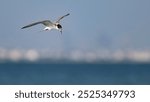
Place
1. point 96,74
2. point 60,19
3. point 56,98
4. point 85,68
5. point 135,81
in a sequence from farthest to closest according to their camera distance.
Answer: point 85,68 → point 96,74 → point 135,81 → point 60,19 → point 56,98

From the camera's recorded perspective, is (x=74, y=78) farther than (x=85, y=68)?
No

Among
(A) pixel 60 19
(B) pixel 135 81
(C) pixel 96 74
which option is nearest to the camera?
(A) pixel 60 19

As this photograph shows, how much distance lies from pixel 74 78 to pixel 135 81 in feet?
10.5

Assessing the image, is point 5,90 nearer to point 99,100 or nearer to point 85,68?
point 99,100

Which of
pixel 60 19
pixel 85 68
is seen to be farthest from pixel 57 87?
pixel 85 68

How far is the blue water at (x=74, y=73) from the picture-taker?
25.4m

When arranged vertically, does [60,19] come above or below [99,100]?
above

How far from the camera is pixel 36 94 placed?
22.9 feet

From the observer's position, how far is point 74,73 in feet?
95.7

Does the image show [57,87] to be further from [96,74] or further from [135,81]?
[96,74]

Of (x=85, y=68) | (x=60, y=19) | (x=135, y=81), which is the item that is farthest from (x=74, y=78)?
(x=60, y=19)

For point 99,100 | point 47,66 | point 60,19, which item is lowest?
point 99,100

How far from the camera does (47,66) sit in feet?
108

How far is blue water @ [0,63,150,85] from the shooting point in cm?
2541
